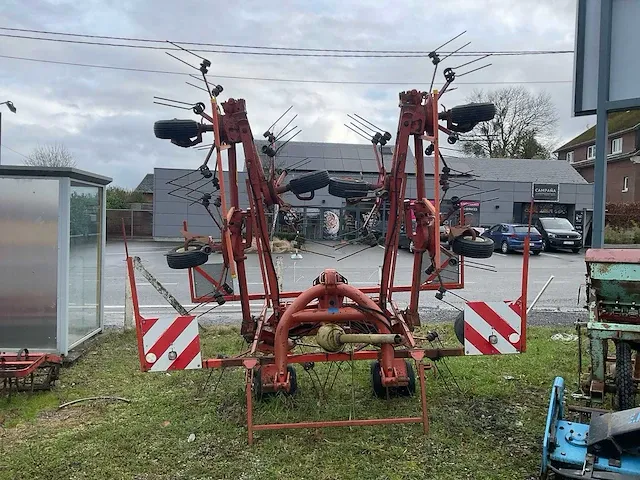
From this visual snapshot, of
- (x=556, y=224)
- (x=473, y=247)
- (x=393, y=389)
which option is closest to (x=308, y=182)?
(x=473, y=247)

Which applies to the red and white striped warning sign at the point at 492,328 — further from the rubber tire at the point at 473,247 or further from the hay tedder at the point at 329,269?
the rubber tire at the point at 473,247

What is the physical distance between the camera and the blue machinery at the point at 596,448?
2.98 m

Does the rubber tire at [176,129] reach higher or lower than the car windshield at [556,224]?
higher

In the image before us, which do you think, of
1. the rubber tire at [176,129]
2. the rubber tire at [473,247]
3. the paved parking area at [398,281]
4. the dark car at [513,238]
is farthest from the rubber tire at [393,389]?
the dark car at [513,238]

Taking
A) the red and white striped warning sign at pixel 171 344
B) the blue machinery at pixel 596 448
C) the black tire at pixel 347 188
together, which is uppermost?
the black tire at pixel 347 188

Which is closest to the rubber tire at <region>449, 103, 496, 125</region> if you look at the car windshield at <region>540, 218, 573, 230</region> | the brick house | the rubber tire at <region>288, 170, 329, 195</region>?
the rubber tire at <region>288, 170, 329, 195</region>

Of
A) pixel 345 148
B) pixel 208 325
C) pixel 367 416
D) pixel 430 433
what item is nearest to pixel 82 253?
pixel 208 325

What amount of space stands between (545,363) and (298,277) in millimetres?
9764

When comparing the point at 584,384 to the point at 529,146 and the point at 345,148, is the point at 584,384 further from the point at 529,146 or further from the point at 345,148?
the point at 529,146

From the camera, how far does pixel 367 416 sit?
4.82 m

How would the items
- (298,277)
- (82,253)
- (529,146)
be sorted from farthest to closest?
(529,146) < (298,277) < (82,253)

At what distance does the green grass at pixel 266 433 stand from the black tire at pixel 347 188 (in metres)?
1.81

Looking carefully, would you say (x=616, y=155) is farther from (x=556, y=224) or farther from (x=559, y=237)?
(x=556, y=224)

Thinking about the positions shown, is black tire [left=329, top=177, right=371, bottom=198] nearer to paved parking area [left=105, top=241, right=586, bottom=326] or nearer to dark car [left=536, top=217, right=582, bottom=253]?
paved parking area [left=105, top=241, right=586, bottom=326]
